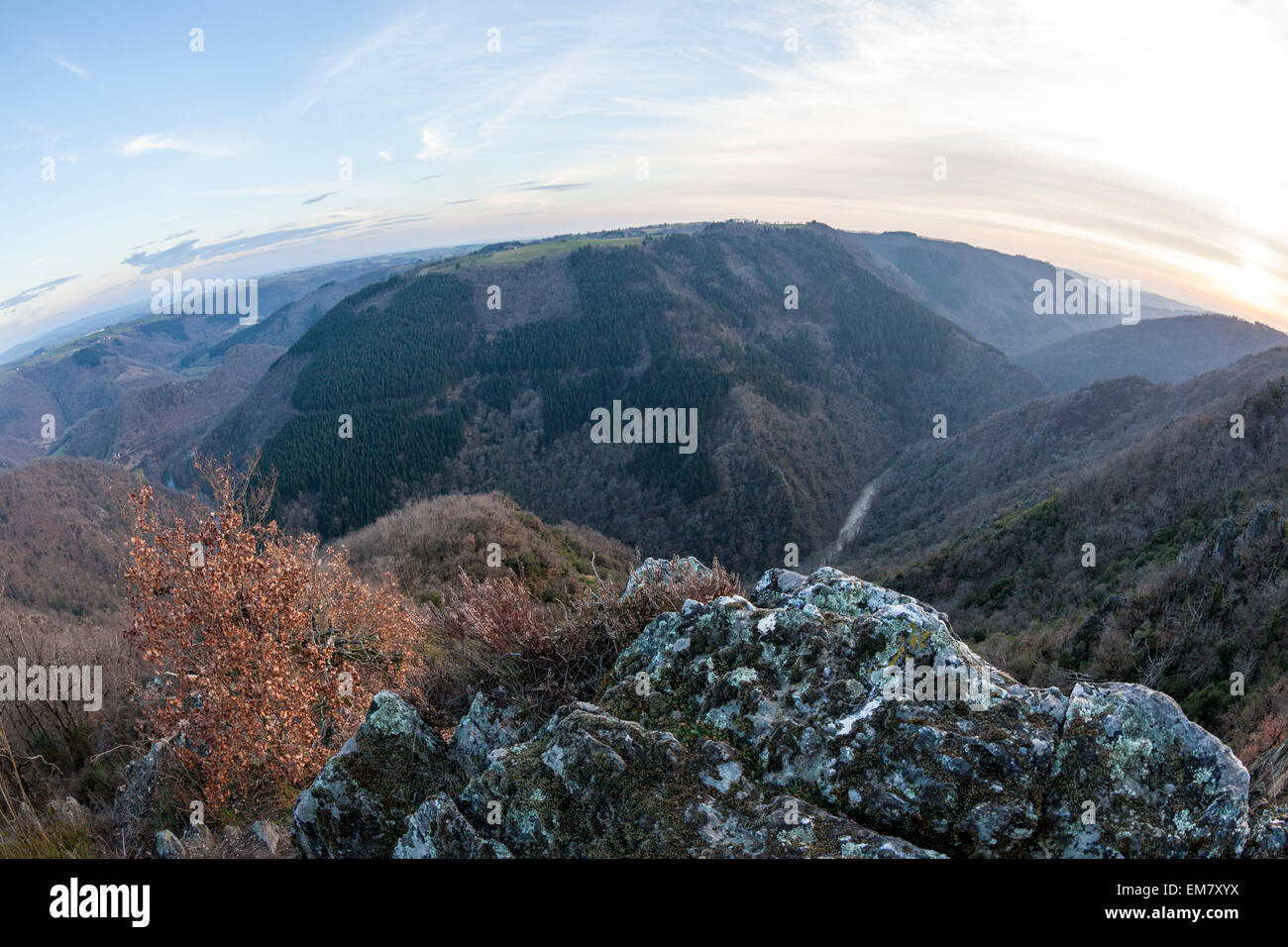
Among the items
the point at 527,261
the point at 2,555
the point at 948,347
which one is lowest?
the point at 2,555

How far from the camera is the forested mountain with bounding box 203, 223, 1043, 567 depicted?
10281 centimetres

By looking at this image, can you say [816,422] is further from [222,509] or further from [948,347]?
[222,509]

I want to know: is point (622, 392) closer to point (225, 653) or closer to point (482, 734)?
point (225, 653)

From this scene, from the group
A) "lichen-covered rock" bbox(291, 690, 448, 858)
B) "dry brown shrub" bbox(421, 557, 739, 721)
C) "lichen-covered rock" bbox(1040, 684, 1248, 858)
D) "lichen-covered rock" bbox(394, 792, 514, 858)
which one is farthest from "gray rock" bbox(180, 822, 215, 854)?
"lichen-covered rock" bbox(1040, 684, 1248, 858)

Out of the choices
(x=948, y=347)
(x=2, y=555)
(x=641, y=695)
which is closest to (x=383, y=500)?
(x=2, y=555)

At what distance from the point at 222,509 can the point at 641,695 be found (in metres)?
7.66

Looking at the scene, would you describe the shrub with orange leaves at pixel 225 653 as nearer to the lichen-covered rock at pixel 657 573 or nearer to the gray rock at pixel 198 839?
the gray rock at pixel 198 839

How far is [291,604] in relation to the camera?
31.8 feet

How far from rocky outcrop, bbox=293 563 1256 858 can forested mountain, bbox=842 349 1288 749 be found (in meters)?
4.65

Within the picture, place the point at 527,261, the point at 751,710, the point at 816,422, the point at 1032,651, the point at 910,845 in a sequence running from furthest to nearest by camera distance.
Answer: the point at 527,261 → the point at 816,422 → the point at 1032,651 → the point at 751,710 → the point at 910,845

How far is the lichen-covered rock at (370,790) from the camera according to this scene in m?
6.05

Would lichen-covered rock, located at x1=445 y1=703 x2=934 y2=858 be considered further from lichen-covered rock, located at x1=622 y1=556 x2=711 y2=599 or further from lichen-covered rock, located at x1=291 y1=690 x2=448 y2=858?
lichen-covered rock, located at x1=622 y1=556 x2=711 y2=599

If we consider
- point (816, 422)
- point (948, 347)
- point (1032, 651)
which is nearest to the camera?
point (1032, 651)

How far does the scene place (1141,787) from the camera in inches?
178
